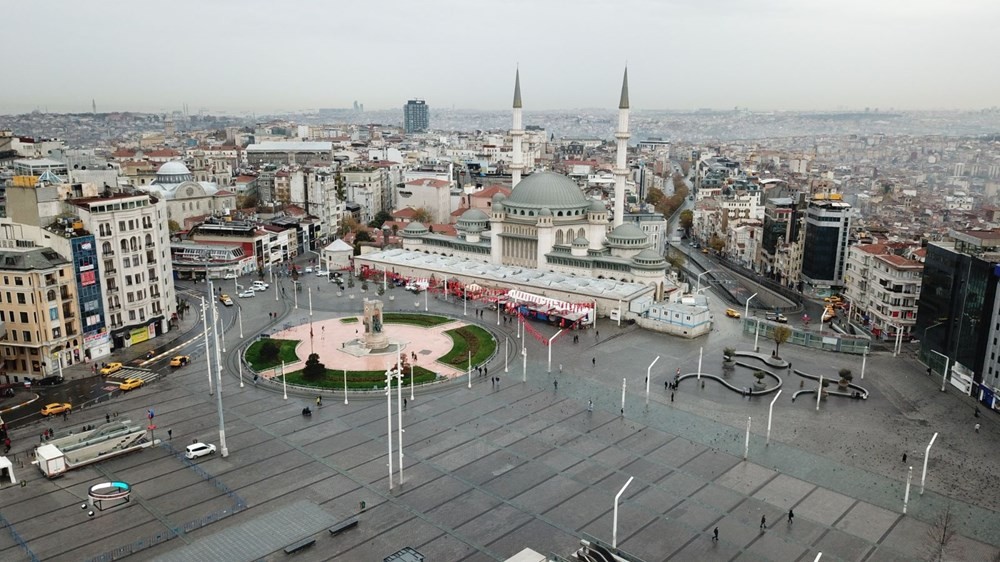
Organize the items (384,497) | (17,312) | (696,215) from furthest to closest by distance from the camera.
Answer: (696,215) → (17,312) → (384,497)

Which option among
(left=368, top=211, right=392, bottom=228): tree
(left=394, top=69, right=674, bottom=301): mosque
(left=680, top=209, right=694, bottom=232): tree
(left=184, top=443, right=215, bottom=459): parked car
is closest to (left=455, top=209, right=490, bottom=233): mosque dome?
(left=394, top=69, right=674, bottom=301): mosque

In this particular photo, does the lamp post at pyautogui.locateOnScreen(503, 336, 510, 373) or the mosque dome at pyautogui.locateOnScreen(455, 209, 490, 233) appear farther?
the mosque dome at pyautogui.locateOnScreen(455, 209, 490, 233)

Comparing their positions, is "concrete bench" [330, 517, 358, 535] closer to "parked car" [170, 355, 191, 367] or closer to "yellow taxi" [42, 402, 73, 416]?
"yellow taxi" [42, 402, 73, 416]

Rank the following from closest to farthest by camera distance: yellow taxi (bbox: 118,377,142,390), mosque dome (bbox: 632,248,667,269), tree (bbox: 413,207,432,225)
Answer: yellow taxi (bbox: 118,377,142,390), mosque dome (bbox: 632,248,667,269), tree (bbox: 413,207,432,225)

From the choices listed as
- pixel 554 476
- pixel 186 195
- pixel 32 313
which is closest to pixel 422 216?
pixel 186 195

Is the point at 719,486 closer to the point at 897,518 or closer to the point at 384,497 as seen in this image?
the point at 897,518

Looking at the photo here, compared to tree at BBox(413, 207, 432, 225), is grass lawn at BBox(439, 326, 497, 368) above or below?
below

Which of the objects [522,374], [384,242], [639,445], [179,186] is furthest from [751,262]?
[179,186]
